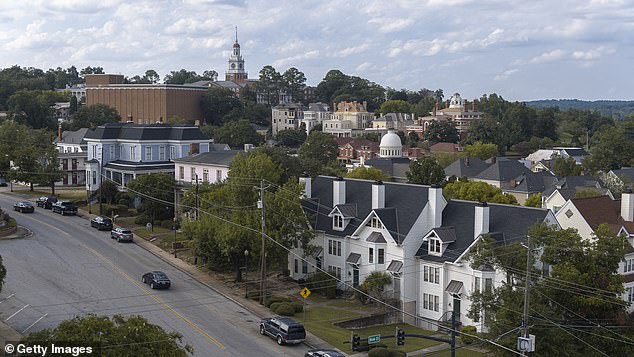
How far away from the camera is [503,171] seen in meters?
107

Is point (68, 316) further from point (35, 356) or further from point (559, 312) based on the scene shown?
point (559, 312)

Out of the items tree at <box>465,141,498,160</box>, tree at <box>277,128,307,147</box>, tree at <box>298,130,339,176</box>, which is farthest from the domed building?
tree at <box>277,128,307,147</box>

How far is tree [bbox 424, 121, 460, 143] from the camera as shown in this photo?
181 meters

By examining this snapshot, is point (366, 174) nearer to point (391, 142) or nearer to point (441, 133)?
point (391, 142)

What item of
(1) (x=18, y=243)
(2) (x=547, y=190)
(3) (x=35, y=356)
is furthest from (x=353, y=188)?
(2) (x=547, y=190)

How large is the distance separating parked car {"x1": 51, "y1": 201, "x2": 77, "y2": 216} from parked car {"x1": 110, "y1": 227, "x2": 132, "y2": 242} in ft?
42.4

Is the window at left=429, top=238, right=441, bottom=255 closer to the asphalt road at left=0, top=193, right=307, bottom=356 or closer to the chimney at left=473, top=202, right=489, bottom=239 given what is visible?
the chimney at left=473, top=202, right=489, bottom=239

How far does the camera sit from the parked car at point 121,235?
219 feet

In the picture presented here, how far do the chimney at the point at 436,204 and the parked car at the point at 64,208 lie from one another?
41.1 metres

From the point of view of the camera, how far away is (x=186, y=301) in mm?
50531

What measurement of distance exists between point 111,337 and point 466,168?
90837mm

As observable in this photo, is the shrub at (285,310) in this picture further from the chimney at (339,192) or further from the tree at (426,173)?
the tree at (426,173)

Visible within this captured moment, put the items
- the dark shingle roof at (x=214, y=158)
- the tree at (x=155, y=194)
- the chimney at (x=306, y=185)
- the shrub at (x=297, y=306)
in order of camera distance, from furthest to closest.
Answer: the dark shingle roof at (x=214, y=158) < the tree at (x=155, y=194) < the chimney at (x=306, y=185) < the shrub at (x=297, y=306)

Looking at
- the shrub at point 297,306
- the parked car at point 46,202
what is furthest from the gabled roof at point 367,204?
the parked car at point 46,202
